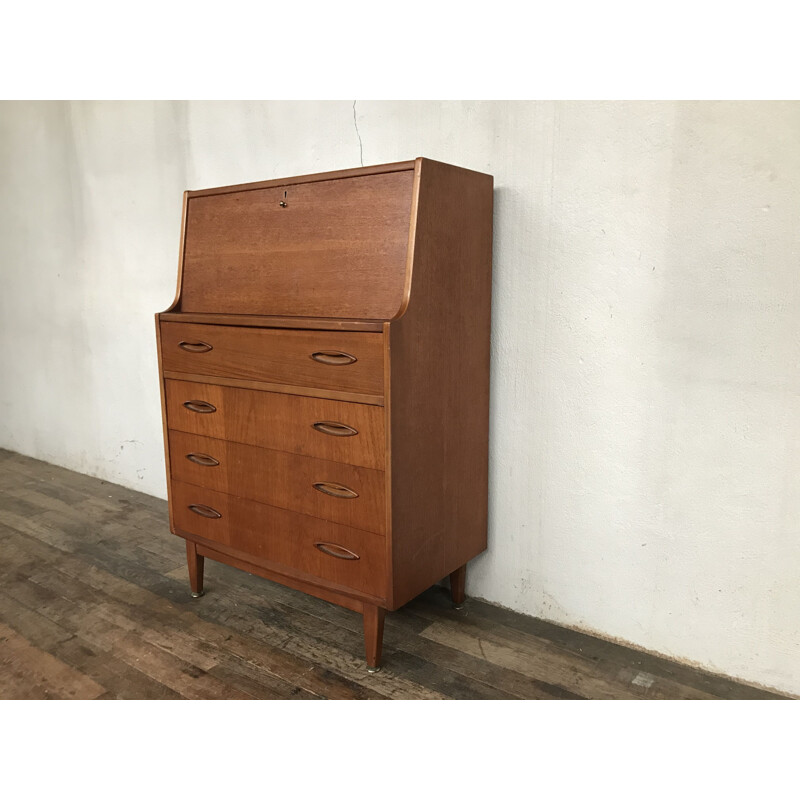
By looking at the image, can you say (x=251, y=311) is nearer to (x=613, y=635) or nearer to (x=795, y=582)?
(x=613, y=635)

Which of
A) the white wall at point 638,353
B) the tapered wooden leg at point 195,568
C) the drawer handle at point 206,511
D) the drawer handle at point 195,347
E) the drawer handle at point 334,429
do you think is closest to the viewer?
the white wall at point 638,353

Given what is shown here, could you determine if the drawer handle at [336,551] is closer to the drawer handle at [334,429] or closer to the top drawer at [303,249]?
the drawer handle at [334,429]

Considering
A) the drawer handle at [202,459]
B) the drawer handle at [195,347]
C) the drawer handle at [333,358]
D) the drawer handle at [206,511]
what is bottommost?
the drawer handle at [206,511]

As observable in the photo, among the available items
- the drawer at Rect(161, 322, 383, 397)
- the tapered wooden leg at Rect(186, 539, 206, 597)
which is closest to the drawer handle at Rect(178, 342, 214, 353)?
the drawer at Rect(161, 322, 383, 397)

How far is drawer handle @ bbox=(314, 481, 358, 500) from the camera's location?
1822 millimetres

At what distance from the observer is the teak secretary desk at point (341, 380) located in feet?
5.79

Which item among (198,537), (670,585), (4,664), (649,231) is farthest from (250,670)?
(649,231)

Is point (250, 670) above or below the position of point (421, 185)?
below

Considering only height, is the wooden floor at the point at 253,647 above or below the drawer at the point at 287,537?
below

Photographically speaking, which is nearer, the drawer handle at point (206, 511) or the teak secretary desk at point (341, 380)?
the teak secretary desk at point (341, 380)

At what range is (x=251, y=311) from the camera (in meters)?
2.09

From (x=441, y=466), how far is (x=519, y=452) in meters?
0.32

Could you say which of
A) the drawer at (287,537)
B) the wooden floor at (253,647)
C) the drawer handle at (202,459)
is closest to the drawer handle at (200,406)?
the drawer handle at (202,459)

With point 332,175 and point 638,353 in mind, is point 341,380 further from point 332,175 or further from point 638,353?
point 638,353
